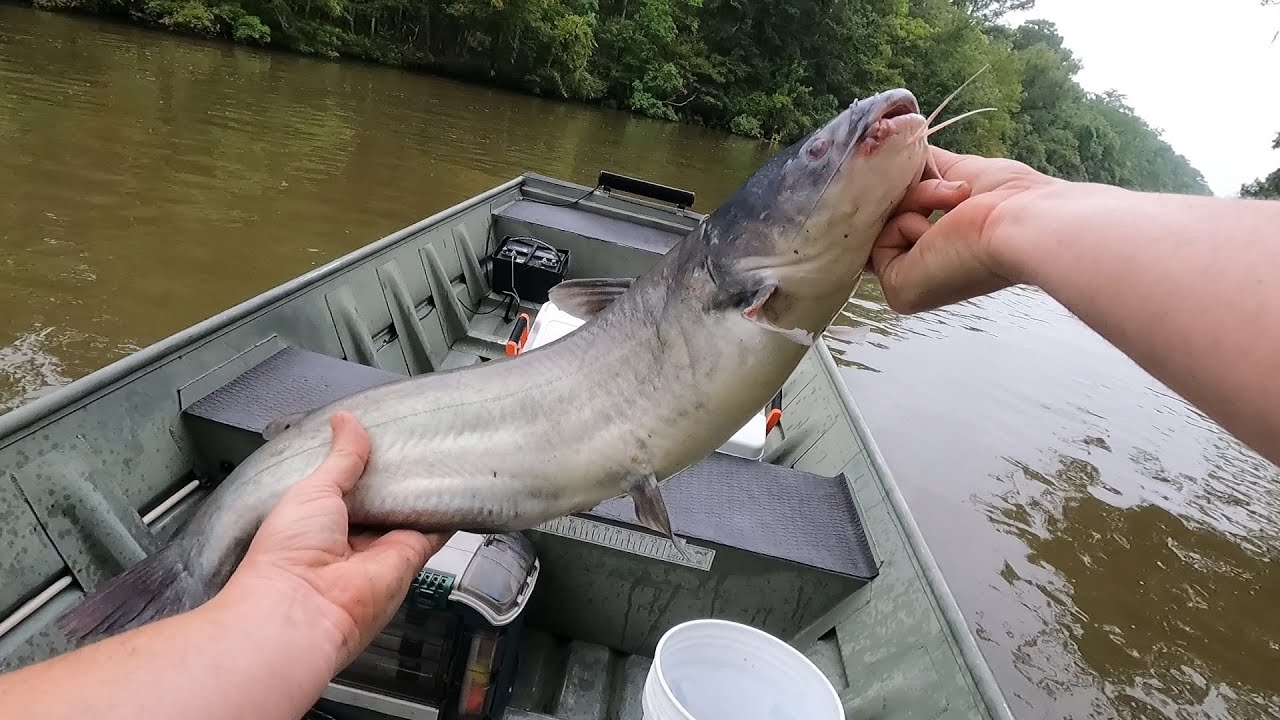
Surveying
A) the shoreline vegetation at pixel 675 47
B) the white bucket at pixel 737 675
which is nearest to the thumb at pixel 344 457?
the white bucket at pixel 737 675

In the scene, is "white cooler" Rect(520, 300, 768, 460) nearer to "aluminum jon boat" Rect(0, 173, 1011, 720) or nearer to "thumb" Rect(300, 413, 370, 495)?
"aluminum jon boat" Rect(0, 173, 1011, 720)

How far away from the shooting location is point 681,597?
3.12 metres

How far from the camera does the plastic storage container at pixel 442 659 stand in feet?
8.70

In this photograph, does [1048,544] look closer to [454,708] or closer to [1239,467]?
[1239,467]

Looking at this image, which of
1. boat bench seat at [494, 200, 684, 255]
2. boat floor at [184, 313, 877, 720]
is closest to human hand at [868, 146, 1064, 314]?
boat floor at [184, 313, 877, 720]

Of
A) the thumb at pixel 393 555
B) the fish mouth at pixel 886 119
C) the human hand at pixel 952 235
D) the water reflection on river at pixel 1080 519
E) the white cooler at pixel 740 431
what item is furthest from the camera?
the water reflection on river at pixel 1080 519

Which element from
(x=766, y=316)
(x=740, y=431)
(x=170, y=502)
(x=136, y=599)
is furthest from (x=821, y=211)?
(x=170, y=502)

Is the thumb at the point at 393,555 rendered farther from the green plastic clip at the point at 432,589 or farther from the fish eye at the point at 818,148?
the fish eye at the point at 818,148

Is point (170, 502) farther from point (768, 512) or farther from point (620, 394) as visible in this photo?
point (768, 512)

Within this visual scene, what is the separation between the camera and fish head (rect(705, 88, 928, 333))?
1.50 m

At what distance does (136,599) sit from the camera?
6.53 ft

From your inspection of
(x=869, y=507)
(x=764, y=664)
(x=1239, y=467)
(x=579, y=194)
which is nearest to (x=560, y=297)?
(x=764, y=664)

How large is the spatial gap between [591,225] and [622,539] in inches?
192

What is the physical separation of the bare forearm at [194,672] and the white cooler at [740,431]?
2165mm
